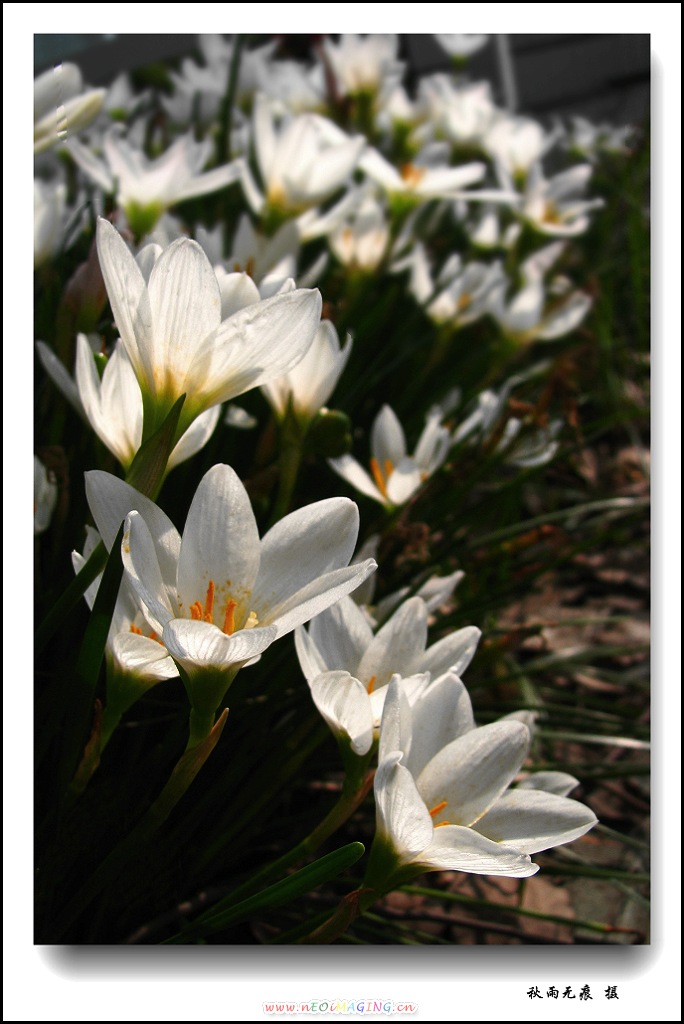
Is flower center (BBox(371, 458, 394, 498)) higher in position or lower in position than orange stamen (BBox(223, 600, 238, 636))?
lower

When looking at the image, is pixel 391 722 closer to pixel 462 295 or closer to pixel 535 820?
pixel 535 820

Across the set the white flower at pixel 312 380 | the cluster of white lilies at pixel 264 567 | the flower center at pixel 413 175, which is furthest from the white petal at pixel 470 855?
the flower center at pixel 413 175

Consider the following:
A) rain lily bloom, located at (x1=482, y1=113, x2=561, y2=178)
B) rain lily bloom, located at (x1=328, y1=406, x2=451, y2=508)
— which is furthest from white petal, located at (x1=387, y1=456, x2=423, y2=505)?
rain lily bloom, located at (x1=482, y1=113, x2=561, y2=178)

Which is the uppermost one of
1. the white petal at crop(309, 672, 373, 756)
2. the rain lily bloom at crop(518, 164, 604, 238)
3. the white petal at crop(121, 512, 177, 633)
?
the white petal at crop(121, 512, 177, 633)

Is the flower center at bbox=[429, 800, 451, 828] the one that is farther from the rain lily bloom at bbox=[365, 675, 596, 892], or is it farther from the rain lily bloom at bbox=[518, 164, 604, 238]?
the rain lily bloom at bbox=[518, 164, 604, 238]

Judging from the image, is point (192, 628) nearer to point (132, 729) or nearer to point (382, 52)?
Answer: point (132, 729)

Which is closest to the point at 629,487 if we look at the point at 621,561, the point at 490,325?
the point at 621,561
